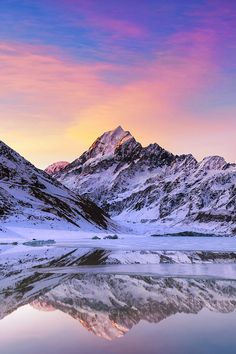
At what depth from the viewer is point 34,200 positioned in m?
138

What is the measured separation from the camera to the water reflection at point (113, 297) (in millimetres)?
18156

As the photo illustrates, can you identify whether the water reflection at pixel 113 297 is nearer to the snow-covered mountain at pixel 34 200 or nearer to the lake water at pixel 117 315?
the lake water at pixel 117 315

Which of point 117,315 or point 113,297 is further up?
point 113,297

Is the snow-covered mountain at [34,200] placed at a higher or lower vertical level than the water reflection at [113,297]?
higher

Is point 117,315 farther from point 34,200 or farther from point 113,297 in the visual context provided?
point 34,200

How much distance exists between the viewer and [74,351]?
13.6m

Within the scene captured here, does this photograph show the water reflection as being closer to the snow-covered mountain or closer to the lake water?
the lake water

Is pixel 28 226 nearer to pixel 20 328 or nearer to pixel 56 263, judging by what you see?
pixel 56 263

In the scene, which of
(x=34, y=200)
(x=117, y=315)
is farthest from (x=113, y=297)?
(x=34, y=200)

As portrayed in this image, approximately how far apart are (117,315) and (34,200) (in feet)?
399

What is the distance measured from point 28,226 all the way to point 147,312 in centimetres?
8957

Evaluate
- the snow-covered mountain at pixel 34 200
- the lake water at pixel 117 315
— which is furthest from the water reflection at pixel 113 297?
the snow-covered mountain at pixel 34 200

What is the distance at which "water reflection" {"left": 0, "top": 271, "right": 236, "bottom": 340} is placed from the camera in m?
18.2

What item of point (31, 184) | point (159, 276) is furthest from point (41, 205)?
point (159, 276)
